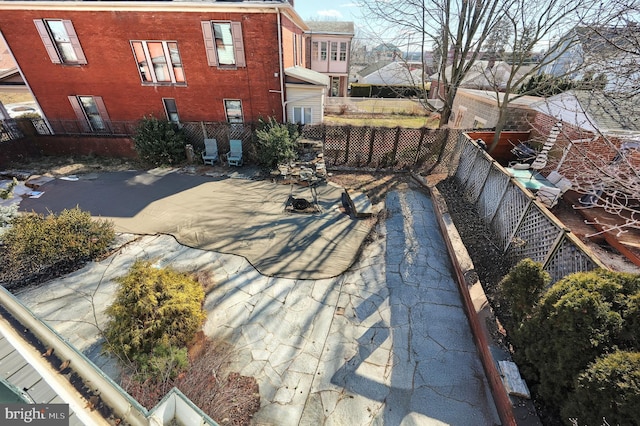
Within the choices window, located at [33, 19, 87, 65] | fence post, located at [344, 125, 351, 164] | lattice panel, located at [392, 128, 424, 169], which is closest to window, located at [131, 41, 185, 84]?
window, located at [33, 19, 87, 65]

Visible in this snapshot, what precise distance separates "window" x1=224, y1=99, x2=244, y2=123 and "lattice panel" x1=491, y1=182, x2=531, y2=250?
35.6ft

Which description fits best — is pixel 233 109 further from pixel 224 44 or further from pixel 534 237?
pixel 534 237

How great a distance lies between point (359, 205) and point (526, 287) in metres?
4.26

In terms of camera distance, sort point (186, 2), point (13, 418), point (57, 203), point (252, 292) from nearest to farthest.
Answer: point (13, 418) < point (252, 292) < point (57, 203) < point (186, 2)

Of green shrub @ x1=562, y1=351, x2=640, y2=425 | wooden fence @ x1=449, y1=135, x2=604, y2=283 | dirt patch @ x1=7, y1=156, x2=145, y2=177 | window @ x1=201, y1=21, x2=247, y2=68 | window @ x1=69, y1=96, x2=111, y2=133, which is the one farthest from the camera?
window @ x1=69, y1=96, x2=111, y2=133

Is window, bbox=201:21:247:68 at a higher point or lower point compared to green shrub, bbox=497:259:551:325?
higher

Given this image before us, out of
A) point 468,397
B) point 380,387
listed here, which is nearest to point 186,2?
point 380,387

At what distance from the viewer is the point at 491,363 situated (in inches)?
132

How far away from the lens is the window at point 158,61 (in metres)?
10.5

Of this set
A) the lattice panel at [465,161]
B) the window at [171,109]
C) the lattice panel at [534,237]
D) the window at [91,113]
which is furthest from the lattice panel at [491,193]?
the window at [91,113]

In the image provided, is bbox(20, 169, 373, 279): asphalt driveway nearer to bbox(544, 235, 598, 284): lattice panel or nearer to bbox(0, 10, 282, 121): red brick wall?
bbox(544, 235, 598, 284): lattice panel

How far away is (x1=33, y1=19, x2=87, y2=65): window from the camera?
1010cm

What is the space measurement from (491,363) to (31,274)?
315 inches

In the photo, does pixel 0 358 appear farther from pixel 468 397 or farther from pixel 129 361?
pixel 468 397
